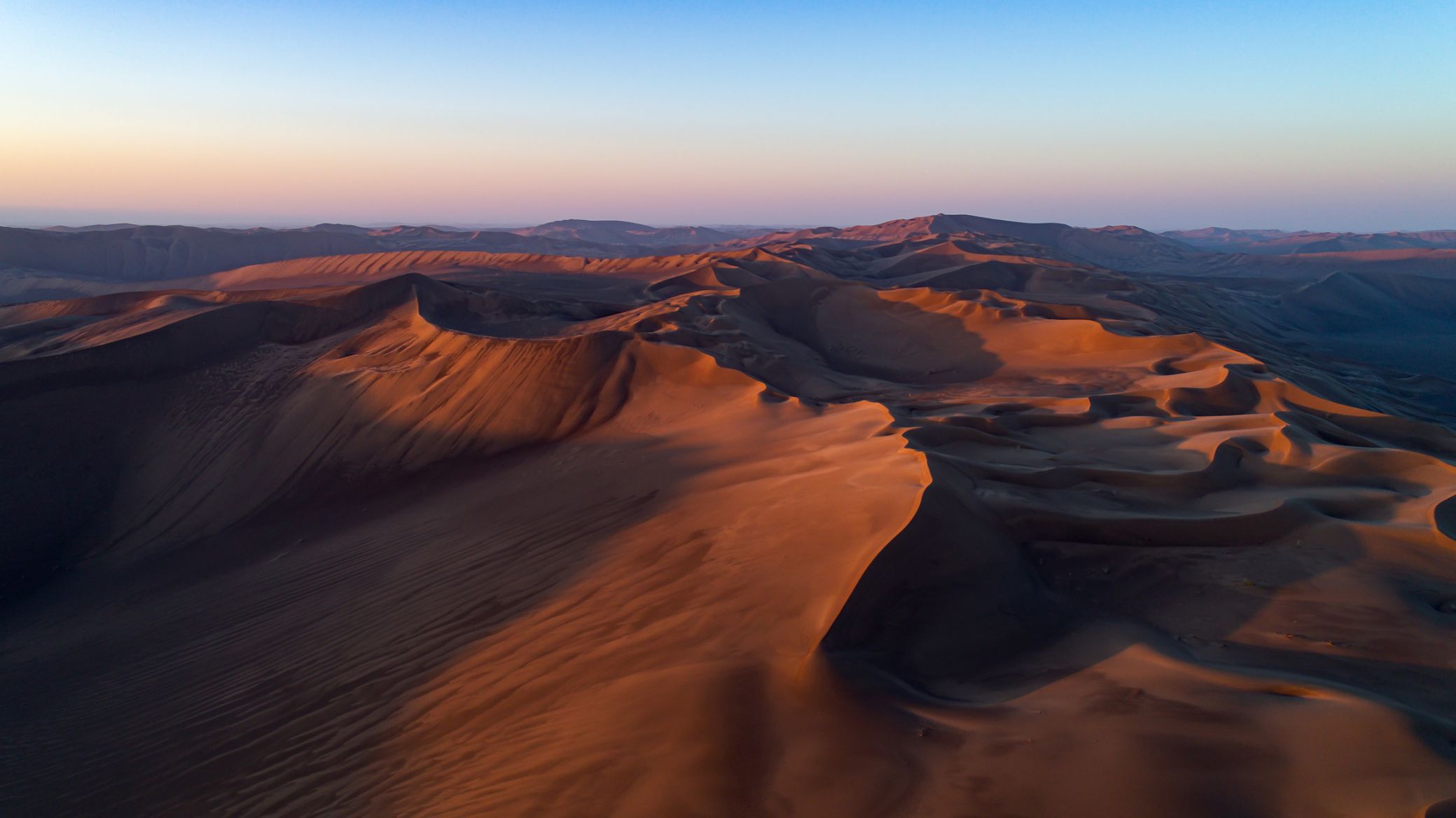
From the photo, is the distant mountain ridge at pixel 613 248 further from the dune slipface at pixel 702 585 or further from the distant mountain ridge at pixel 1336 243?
the dune slipface at pixel 702 585

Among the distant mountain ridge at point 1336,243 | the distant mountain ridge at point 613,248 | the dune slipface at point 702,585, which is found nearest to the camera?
the dune slipface at point 702,585

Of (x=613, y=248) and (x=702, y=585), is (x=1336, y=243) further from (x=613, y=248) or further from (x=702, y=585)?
(x=702, y=585)

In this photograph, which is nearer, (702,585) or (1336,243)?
(702,585)

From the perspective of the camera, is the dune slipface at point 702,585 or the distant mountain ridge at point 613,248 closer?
the dune slipface at point 702,585

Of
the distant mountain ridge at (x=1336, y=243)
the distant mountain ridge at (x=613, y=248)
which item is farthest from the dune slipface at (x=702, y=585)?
the distant mountain ridge at (x=1336, y=243)

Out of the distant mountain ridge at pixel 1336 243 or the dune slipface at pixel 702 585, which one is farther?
the distant mountain ridge at pixel 1336 243

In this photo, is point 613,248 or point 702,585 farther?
point 613,248

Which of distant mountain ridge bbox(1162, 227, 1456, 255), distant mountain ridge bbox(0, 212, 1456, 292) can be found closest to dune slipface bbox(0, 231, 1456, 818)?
distant mountain ridge bbox(0, 212, 1456, 292)

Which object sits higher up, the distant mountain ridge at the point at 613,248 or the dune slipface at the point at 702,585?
the distant mountain ridge at the point at 613,248

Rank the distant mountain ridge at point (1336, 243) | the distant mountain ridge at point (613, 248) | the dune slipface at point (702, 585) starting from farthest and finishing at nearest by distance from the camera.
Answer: the distant mountain ridge at point (1336, 243)
the distant mountain ridge at point (613, 248)
the dune slipface at point (702, 585)

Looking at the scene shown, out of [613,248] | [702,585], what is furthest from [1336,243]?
[702,585]

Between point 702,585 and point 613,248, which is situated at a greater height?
point 613,248
